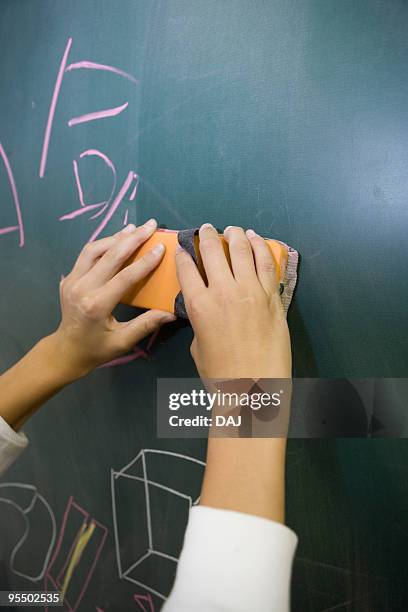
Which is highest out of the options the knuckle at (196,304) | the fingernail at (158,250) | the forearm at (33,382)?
the fingernail at (158,250)

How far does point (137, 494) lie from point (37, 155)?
0.61 m

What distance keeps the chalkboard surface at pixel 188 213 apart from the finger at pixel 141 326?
73 mm

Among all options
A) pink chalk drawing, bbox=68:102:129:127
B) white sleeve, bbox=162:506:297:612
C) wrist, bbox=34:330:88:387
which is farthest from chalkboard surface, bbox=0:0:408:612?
white sleeve, bbox=162:506:297:612

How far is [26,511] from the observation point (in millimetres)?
929

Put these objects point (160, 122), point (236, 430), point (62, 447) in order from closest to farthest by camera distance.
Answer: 1. point (236, 430)
2. point (160, 122)
3. point (62, 447)

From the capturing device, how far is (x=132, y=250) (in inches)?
26.1

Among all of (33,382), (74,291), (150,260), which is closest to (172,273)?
(150,260)

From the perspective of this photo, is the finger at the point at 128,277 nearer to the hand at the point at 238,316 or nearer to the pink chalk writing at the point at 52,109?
the hand at the point at 238,316

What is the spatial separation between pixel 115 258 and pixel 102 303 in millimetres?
65

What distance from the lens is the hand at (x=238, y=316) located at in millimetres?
485

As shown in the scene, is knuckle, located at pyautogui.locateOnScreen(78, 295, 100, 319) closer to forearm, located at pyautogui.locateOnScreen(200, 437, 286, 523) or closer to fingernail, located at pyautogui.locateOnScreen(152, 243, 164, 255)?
fingernail, located at pyautogui.locateOnScreen(152, 243, 164, 255)

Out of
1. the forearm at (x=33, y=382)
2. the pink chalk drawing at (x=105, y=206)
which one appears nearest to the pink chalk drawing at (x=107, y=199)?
the pink chalk drawing at (x=105, y=206)

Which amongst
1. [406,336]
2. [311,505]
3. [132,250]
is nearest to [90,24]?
[132,250]

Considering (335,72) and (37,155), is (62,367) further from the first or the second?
(335,72)
